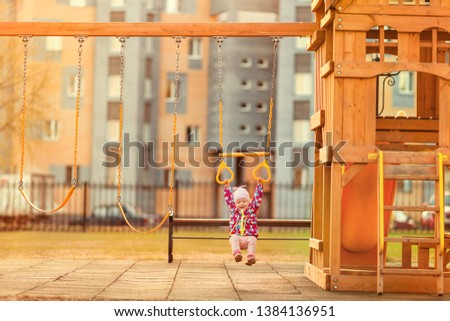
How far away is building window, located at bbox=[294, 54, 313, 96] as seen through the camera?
4838 centimetres

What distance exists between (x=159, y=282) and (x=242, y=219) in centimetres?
127

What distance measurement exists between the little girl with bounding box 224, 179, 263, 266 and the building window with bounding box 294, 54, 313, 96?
36.5 meters

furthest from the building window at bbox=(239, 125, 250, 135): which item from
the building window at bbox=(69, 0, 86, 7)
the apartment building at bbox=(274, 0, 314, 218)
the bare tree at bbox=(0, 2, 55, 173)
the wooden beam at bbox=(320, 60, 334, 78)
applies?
the wooden beam at bbox=(320, 60, 334, 78)

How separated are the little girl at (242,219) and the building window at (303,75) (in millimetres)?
36517

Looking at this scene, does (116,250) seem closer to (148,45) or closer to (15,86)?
(15,86)

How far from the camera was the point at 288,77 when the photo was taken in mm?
48688

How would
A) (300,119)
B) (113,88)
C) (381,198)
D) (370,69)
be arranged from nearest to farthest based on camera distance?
(381,198) < (370,69) < (300,119) < (113,88)

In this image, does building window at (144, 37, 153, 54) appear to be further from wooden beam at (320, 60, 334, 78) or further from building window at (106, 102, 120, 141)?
wooden beam at (320, 60, 334, 78)

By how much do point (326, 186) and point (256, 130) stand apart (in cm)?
3915

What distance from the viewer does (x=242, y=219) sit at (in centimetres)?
1219

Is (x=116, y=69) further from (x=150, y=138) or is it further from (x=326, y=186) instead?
(x=326, y=186)

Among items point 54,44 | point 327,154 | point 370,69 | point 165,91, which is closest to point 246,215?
point 327,154
